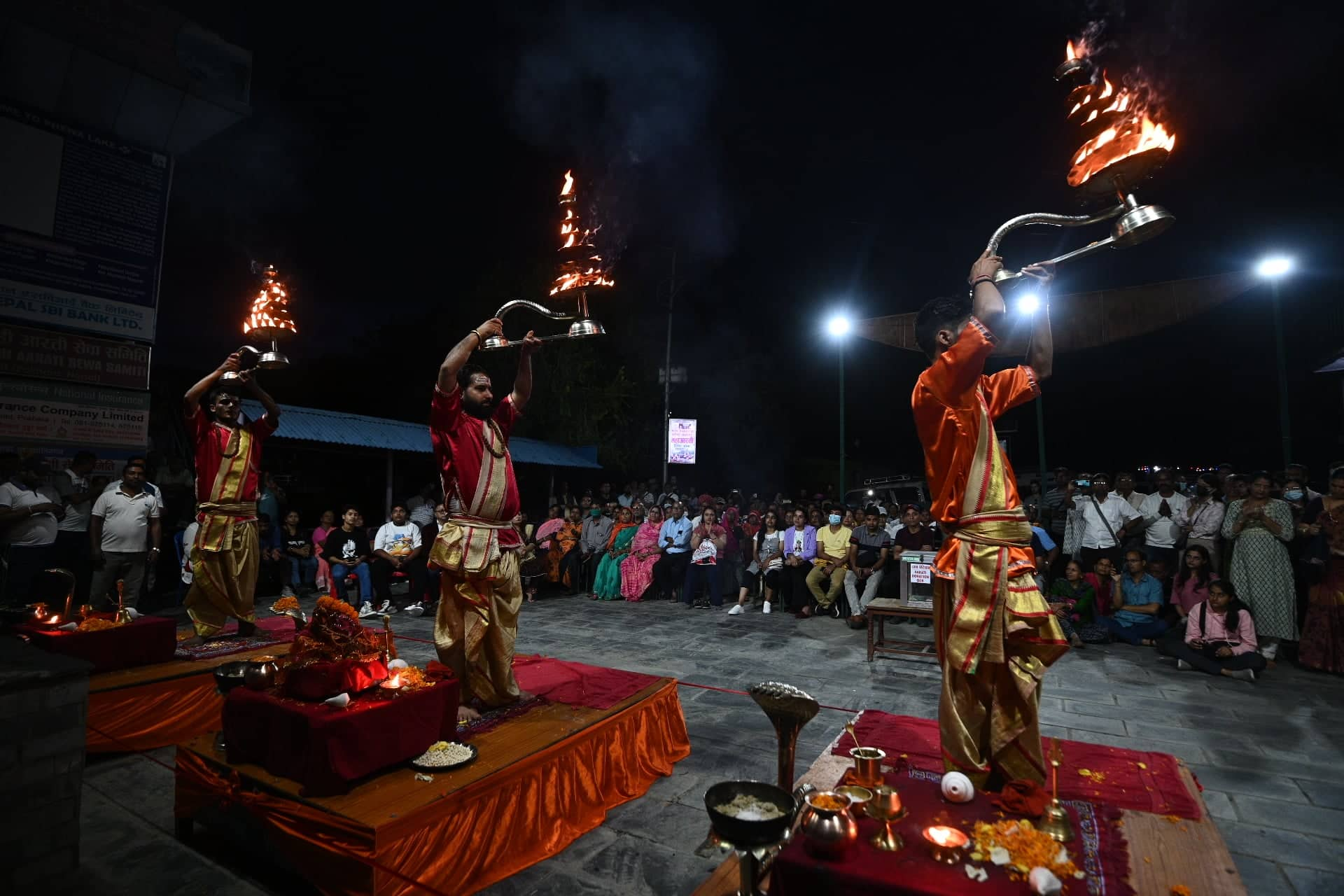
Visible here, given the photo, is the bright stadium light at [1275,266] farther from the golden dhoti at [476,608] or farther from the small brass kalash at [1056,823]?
the golden dhoti at [476,608]

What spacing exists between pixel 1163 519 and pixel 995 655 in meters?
7.87

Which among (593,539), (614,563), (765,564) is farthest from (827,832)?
(593,539)

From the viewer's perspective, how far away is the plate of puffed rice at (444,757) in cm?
313

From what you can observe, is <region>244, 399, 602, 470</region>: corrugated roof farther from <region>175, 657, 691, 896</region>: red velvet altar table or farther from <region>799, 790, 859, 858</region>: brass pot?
<region>799, 790, 859, 858</region>: brass pot

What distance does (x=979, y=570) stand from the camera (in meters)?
2.79

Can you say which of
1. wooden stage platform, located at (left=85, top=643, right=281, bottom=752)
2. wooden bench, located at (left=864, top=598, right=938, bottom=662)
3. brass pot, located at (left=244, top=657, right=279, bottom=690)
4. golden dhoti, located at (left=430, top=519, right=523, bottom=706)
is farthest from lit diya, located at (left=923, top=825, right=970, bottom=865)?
wooden bench, located at (left=864, top=598, right=938, bottom=662)

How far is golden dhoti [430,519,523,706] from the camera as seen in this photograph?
395 cm

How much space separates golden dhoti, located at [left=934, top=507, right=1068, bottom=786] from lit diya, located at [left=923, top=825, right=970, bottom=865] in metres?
0.79

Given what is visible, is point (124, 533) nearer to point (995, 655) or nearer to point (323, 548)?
point (323, 548)

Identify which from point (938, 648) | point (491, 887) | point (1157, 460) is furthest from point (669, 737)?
point (1157, 460)

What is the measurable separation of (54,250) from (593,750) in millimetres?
7093

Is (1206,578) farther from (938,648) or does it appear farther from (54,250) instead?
(54,250)

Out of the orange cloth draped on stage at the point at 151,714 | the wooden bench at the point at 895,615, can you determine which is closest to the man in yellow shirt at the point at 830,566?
the wooden bench at the point at 895,615

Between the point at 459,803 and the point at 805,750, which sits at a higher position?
the point at 459,803
